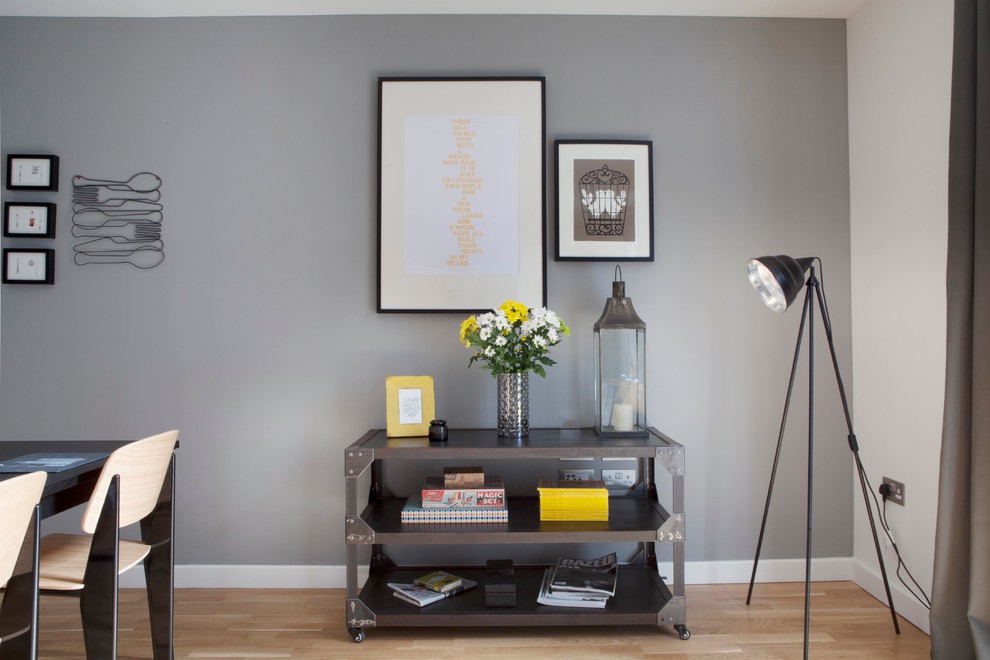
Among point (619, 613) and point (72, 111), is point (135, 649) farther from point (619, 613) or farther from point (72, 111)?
point (72, 111)

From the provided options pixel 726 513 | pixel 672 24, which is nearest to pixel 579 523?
pixel 726 513

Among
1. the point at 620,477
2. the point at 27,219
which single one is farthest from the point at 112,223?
the point at 620,477

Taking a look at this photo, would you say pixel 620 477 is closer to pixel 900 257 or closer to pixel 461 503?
pixel 461 503

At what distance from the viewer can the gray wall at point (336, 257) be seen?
2688 mm

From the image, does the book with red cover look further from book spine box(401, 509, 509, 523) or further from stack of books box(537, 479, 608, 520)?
stack of books box(537, 479, 608, 520)

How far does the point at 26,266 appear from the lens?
266 centimetres

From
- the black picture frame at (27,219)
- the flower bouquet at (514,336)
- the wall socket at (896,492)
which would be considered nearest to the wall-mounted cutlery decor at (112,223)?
the black picture frame at (27,219)

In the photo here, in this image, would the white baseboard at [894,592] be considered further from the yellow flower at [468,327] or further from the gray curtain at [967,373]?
the yellow flower at [468,327]

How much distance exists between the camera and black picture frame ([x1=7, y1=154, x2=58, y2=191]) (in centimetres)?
266

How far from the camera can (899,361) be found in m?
2.41

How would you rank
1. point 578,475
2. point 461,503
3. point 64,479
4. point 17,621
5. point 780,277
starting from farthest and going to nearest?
1. point 578,475
2. point 461,503
3. point 780,277
4. point 64,479
5. point 17,621

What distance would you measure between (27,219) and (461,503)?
2242 mm

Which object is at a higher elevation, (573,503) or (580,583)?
(573,503)

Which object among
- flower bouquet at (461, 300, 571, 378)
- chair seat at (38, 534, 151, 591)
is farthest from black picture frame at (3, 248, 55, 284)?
flower bouquet at (461, 300, 571, 378)
